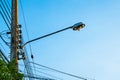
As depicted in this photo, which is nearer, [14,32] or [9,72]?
[9,72]

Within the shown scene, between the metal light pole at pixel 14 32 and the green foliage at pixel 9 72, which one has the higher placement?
the metal light pole at pixel 14 32

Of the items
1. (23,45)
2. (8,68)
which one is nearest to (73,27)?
(23,45)

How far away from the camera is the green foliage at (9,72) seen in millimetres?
18109

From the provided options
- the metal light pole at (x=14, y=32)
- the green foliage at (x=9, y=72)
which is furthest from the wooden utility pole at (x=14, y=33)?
the green foliage at (x=9, y=72)

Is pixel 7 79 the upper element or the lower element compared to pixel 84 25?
lower

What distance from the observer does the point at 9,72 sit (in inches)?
737

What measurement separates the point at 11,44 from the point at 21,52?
0.56 metres

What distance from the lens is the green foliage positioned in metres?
18.1

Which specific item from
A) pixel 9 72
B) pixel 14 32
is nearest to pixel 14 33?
pixel 14 32

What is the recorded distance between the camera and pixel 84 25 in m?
21.2

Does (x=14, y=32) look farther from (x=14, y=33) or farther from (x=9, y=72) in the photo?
(x=9, y=72)

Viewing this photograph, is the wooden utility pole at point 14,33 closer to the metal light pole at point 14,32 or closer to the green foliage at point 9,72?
the metal light pole at point 14,32

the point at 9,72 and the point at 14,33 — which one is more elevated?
the point at 14,33

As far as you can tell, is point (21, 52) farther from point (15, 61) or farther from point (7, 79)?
point (7, 79)
